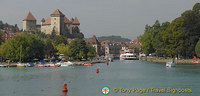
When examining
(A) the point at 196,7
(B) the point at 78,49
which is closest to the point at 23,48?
(B) the point at 78,49

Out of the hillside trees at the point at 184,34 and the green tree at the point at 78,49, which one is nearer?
the hillside trees at the point at 184,34

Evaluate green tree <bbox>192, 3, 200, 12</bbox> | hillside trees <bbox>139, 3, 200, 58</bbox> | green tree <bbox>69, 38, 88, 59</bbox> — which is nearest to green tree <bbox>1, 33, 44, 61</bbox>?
green tree <bbox>69, 38, 88, 59</bbox>

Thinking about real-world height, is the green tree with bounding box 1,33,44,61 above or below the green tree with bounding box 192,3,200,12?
below

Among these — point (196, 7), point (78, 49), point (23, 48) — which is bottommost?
point (23, 48)

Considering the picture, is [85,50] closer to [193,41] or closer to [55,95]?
[193,41]

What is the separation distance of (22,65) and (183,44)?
4684cm

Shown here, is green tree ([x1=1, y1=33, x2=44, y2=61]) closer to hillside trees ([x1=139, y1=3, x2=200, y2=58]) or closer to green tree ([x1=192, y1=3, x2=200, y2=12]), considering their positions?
hillside trees ([x1=139, y1=3, x2=200, y2=58])

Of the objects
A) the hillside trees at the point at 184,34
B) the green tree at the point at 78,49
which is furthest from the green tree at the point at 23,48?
the hillside trees at the point at 184,34

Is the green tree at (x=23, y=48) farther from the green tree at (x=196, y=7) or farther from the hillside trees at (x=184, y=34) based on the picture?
the green tree at (x=196, y=7)

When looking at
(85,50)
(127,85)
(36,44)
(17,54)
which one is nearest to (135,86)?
(127,85)

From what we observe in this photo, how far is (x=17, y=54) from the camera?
117000 millimetres

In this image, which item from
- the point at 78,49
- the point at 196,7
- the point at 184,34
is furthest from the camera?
the point at 78,49

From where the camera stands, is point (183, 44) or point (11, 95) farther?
point (183, 44)

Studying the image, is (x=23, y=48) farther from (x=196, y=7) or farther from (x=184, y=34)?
(x=196, y=7)
